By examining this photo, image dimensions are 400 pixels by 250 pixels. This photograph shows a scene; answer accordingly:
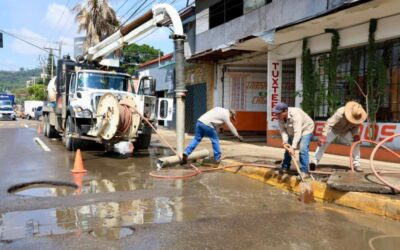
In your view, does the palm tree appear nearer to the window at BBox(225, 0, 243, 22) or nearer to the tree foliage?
the window at BBox(225, 0, 243, 22)

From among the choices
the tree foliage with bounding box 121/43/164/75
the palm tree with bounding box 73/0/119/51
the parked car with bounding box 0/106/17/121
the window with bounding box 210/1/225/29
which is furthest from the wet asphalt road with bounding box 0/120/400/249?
the tree foliage with bounding box 121/43/164/75

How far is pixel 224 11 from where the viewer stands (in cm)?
1956

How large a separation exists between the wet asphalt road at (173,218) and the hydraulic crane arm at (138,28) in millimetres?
4847

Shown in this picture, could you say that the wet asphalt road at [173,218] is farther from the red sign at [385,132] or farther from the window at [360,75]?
the window at [360,75]

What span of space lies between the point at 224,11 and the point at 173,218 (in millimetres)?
14632

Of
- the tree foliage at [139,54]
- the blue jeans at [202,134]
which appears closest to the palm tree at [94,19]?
the blue jeans at [202,134]

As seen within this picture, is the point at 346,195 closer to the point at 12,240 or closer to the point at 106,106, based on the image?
the point at 12,240

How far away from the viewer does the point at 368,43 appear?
40.0 ft

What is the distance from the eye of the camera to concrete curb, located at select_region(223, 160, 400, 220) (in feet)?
21.9

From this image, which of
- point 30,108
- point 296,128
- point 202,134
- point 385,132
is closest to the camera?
point 296,128

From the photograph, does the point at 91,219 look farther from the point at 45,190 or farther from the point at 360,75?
the point at 360,75

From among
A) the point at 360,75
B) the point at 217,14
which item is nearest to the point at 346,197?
the point at 360,75

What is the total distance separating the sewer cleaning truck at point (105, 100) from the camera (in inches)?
509

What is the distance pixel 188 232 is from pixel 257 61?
15324 millimetres
